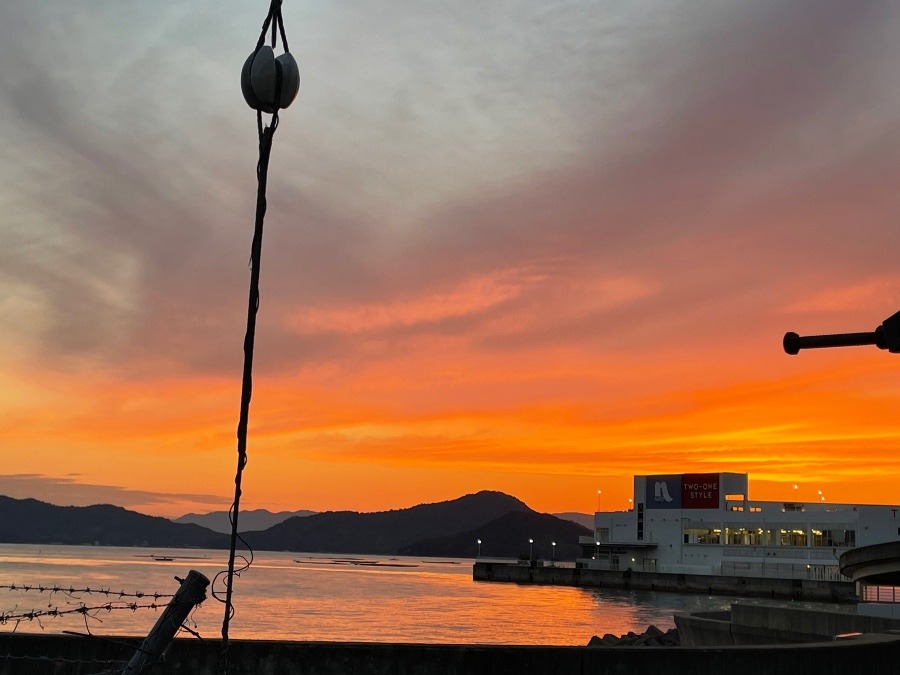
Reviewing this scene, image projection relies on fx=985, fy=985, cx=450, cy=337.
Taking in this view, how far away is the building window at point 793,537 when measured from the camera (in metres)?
118

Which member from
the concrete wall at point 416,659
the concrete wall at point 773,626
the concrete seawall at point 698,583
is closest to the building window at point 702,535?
the concrete seawall at point 698,583

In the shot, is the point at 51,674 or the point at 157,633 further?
the point at 51,674

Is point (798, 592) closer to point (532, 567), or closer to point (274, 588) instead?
point (532, 567)

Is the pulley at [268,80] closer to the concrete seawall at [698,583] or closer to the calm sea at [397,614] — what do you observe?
the calm sea at [397,614]

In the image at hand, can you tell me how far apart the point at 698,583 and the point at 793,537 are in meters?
12.7

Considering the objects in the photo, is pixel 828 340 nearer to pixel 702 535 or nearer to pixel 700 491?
pixel 700 491

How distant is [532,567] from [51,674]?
149 metres

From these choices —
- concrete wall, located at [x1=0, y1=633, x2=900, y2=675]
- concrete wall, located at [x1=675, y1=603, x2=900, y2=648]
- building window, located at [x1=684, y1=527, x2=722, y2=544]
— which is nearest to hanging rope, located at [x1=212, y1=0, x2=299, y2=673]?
concrete wall, located at [x1=0, y1=633, x2=900, y2=675]

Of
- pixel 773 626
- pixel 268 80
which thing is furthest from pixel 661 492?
pixel 268 80

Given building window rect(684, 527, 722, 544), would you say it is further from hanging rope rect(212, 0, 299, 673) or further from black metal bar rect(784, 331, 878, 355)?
black metal bar rect(784, 331, 878, 355)

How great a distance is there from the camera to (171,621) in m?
5.80

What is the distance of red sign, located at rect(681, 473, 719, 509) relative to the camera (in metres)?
124

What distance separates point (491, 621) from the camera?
266 feet

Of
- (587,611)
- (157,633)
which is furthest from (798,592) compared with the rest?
(157,633)
